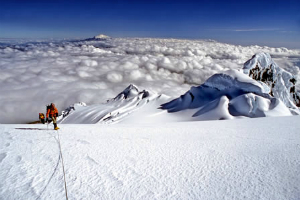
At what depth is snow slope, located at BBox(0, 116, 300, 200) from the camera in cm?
392

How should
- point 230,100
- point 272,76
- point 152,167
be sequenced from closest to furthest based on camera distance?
1. point 152,167
2. point 230,100
3. point 272,76

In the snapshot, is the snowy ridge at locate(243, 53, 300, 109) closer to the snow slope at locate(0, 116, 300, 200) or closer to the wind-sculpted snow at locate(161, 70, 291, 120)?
the wind-sculpted snow at locate(161, 70, 291, 120)

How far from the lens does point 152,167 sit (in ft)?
16.3

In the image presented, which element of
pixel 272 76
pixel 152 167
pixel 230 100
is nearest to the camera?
pixel 152 167

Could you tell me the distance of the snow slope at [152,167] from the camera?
12.9 ft

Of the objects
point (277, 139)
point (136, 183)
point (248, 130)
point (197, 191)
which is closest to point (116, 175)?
point (136, 183)

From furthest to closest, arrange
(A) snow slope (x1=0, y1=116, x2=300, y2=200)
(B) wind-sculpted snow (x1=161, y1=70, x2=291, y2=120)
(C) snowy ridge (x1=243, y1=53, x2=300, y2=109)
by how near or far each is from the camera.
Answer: (C) snowy ridge (x1=243, y1=53, x2=300, y2=109), (B) wind-sculpted snow (x1=161, y1=70, x2=291, y2=120), (A) snow slope (x1=0, y1=116, x2=300, y2=200)

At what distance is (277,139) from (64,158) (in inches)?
301

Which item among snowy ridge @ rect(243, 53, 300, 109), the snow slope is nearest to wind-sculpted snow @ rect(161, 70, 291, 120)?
snowy ridge @ rect(243, 53, 300, 109)

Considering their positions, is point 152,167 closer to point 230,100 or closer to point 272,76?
point 230,100

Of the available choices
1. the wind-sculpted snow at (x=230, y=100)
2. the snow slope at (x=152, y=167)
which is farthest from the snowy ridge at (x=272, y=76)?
the snow slope at (x=152, y=167)

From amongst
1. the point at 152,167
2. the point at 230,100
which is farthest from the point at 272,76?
the point at 152,167

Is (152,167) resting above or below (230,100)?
above

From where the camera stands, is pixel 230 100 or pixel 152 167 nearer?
pixel 152 167
